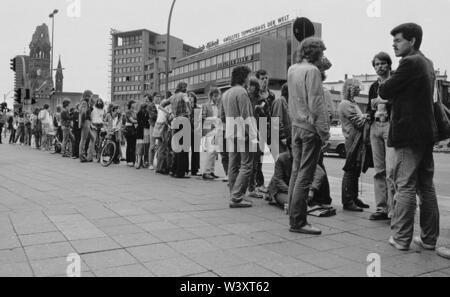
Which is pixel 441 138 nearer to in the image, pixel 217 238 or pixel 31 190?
pixel 217 238

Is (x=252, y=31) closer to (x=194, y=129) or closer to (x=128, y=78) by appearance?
(x=128, y=78)

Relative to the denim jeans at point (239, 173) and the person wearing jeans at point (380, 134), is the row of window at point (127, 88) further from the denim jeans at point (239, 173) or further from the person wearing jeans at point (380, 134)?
the person wearing jeans at point (380, 134)

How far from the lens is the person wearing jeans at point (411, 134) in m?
4.14

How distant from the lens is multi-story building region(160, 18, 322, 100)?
3637 inches

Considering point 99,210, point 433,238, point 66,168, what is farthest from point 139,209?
point 66,168

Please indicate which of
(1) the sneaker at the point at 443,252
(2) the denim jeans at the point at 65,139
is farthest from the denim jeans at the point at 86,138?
(1) the sneaker at the point at 443,252

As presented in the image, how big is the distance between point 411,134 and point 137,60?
162 metres

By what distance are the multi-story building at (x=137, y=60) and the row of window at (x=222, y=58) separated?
25916 mm

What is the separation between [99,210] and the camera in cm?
584

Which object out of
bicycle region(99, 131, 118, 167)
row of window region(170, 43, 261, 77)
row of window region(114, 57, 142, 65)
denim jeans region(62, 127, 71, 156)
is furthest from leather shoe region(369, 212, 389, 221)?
row of window region(114, 57, 142, 65)

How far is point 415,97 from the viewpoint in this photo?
13.6 ft

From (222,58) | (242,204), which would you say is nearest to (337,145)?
(242,204)

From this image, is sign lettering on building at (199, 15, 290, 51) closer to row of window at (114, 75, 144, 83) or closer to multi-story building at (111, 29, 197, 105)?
multi-story building at (111, 29, 197, 105)
